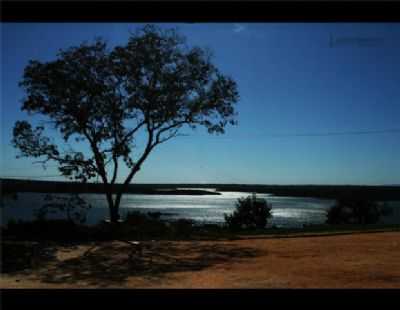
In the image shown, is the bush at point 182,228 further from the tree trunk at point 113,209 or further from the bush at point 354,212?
the bush at point 354,212

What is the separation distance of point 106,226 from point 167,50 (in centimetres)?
557

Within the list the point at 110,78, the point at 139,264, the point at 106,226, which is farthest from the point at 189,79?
the point at 139,264

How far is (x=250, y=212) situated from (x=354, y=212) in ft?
24.5

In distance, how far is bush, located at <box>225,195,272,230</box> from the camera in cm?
2078

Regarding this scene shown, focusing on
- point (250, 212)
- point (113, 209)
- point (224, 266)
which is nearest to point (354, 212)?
point (250, 212)

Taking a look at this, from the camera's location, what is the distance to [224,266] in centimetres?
623

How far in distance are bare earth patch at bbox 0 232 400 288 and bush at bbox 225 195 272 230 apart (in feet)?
38.2
